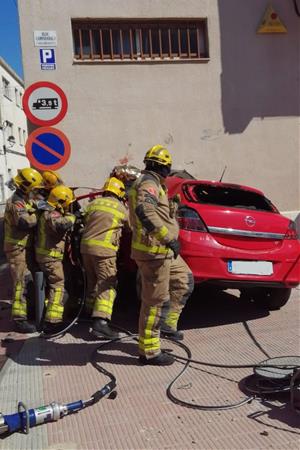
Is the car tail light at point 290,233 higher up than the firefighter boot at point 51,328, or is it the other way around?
the car tail light at point 290,233

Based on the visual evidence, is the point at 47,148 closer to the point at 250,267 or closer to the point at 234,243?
the point at 234,243

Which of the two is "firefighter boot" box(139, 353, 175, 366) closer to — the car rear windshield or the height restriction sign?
the car rear windshield

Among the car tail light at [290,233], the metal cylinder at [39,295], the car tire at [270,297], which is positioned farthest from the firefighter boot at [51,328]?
the car tail light at [290,233]

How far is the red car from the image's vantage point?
463cm

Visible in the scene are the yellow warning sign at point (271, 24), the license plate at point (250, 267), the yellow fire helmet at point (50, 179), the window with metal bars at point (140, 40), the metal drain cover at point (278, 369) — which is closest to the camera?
the metal drain cover at point (278, 369)

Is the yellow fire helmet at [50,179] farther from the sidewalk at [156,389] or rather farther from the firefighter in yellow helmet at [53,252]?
the sidewalk at [156,389]

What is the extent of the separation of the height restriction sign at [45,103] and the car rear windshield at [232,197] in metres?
2.14

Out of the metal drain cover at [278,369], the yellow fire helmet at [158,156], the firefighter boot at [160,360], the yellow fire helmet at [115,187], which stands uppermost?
the yellow fire helmet at [158,156]

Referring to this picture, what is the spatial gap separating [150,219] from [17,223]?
1804 millimetres

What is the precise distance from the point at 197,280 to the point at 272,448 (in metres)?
2.01

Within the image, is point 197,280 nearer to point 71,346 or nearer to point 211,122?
point 71,346

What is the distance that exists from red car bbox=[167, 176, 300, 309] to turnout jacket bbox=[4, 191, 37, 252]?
4.97 ft

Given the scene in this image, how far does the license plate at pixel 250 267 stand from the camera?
Result: 4699mm

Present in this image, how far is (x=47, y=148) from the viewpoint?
6047 millimetres
